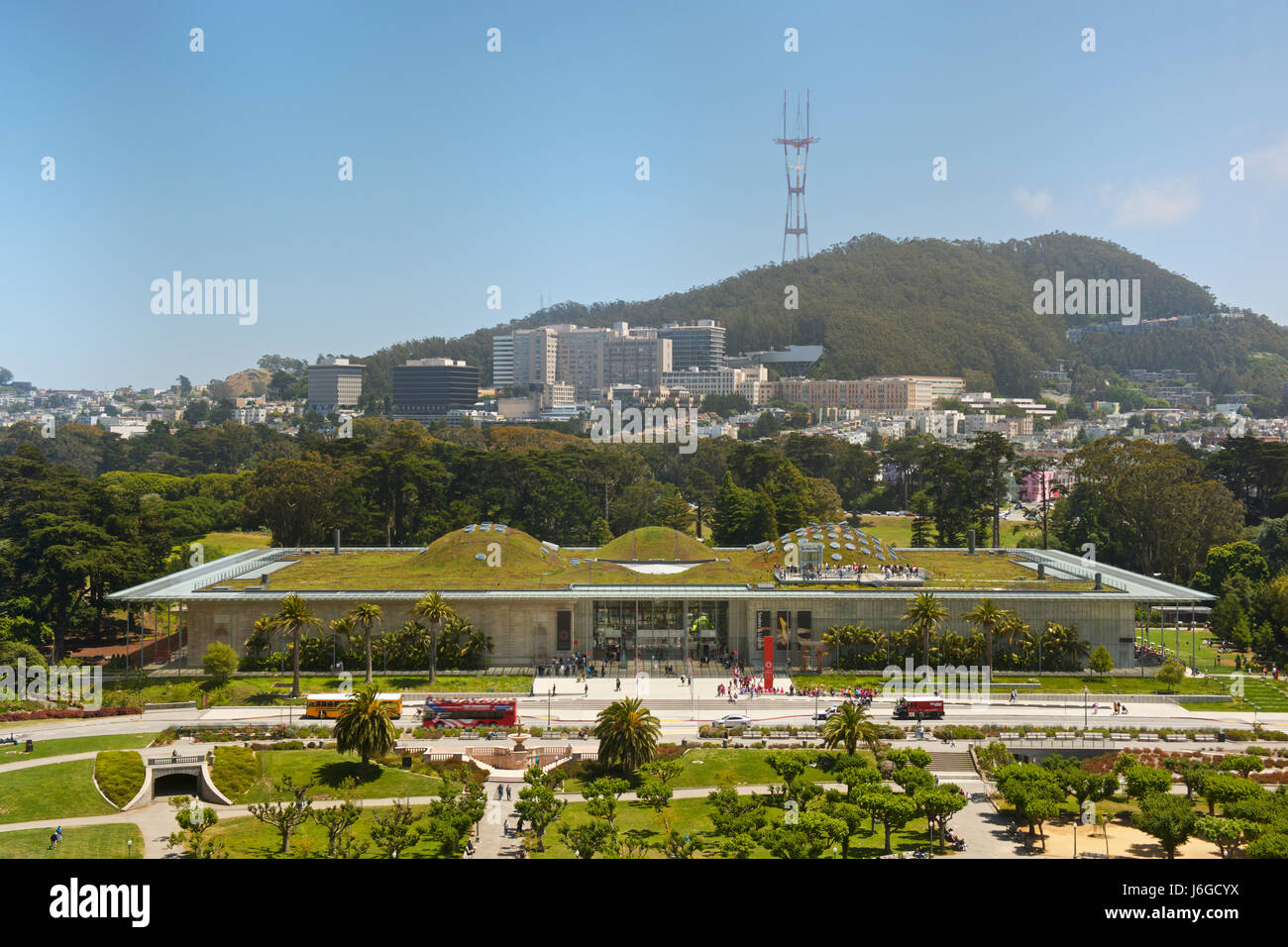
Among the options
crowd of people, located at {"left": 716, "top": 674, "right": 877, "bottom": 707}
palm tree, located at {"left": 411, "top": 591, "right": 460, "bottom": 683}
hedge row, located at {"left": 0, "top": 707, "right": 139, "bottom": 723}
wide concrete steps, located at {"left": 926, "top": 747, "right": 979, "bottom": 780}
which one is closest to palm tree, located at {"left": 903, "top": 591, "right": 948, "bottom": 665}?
crowd of people, located at {"left": 716, "top": 674, "right": 877, "bottom": 707}

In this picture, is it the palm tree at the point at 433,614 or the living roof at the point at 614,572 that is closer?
the palm tree at the point at 433,614

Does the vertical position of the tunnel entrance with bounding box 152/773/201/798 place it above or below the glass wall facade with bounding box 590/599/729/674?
below

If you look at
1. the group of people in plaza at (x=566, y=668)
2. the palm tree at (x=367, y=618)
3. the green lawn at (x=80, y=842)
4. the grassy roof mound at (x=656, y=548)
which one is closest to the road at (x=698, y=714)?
the group of people in plaza at (x=566, y=668)

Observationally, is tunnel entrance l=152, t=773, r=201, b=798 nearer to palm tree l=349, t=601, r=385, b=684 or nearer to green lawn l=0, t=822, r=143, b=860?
green lawn l=0, t=822, r=143, b=860

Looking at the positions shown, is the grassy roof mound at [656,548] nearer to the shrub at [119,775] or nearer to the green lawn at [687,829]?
the green lawn at [687,829]

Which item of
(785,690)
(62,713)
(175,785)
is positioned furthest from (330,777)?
(785,690)

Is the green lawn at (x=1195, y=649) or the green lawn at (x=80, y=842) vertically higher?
the green lawn at (x=1195, y=649)
